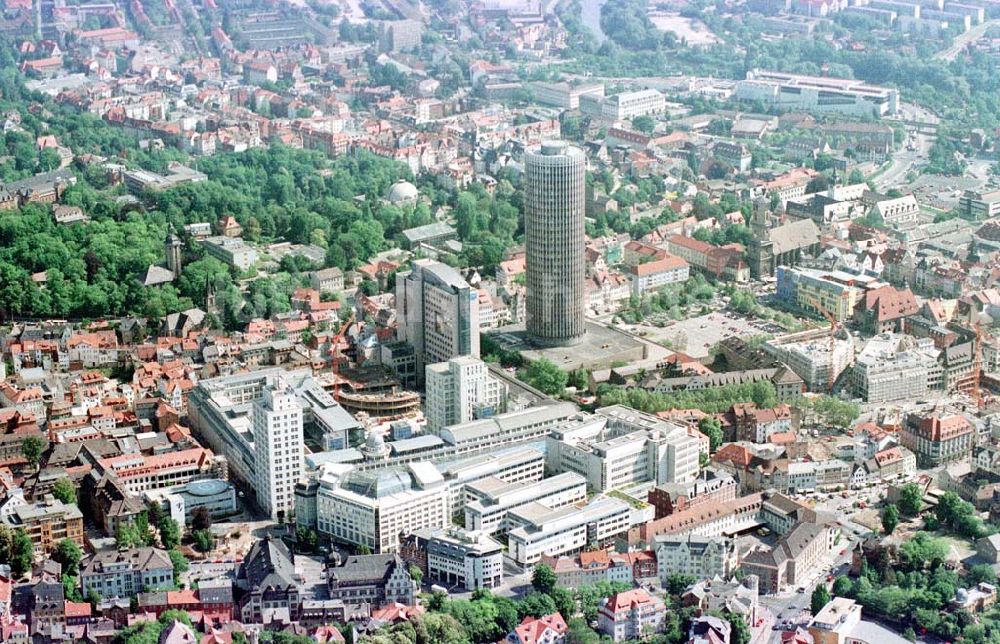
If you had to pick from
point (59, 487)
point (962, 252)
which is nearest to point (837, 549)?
point (59, 487)

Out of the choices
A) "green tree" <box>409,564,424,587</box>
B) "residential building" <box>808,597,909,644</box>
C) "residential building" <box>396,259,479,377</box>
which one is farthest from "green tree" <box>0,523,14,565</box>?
"residential building" <box>808,597,909,644</box>

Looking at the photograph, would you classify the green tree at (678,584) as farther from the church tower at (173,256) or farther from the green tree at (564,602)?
the church tower at (173,256)

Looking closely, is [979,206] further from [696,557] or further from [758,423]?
[696,557]

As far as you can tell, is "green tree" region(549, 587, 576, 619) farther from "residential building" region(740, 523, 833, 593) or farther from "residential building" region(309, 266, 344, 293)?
"residential building" region(309, 266, 344, 293)

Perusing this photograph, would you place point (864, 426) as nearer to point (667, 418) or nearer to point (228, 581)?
point (667, 418)

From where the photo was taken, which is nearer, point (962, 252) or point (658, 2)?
point (962, 252)

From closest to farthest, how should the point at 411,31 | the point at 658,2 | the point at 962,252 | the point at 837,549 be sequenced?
the point at 837,549 < the point at 962,252 < the point at 411,31 < the point at 658,2

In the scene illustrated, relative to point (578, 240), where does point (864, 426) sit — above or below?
below

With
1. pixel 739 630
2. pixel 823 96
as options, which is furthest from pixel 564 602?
pixel 823 96
